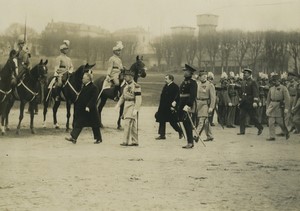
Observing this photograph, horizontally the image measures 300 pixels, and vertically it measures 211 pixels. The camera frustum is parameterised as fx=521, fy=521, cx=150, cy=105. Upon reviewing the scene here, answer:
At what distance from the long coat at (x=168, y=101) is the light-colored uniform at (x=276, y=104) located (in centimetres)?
275

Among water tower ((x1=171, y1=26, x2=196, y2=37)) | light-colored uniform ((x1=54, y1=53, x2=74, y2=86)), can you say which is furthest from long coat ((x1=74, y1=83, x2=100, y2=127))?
water tower ((x1=171, y1=26, x2=196, y2=37))

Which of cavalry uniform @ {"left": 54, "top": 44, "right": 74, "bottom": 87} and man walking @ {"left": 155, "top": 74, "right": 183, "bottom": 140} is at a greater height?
cavalry uniform @ {"left": 54, "top": 44, "right": 74, "bottom": 87}

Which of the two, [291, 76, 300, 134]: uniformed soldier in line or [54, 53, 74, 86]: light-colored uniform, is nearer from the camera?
[54, 53, 74, 86]: light-colored uniform

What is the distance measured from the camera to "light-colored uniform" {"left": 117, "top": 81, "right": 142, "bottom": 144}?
12.4 m

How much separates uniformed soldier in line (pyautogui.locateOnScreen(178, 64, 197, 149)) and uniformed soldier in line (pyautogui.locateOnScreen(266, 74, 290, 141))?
→ 3.10 m

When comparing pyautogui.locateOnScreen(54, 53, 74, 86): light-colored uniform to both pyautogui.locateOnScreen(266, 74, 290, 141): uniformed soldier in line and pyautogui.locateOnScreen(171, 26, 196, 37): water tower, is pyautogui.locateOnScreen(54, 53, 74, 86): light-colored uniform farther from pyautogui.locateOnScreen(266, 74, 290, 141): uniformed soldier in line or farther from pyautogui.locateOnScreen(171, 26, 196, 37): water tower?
pyautogui.locateOnScreen(171, 26, 196, 37): water tower

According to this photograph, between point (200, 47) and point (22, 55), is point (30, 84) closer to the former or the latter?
point (22, 55)

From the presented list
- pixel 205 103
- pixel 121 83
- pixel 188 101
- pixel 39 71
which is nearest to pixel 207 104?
pixel 205 103

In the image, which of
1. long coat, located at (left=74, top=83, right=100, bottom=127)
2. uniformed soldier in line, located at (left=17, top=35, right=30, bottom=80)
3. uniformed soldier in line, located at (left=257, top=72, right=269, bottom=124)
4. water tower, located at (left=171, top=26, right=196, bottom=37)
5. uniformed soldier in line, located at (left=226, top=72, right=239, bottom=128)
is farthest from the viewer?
water tower, located at (left=171, top=26, right=196, bottom=37)

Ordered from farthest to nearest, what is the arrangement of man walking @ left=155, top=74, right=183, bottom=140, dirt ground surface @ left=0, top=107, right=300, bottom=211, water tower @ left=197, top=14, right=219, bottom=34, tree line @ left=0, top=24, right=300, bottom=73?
tree line @ left=0, top=24, right=300, bottom=73
water tower @ left=197, top=14, right=219, bottom=34
man walking @ left=155, top=74, right=183, bottom=140
dirt ground surface @ left=0, top=107, right=300, bottom=211

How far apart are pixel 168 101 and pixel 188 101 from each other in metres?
1.40

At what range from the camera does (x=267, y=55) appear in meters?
36.6

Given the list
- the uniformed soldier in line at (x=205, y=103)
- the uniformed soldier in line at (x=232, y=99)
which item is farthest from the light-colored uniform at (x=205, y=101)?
the uniformed soldier in line at (x=232, y=99)

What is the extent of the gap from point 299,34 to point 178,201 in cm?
2301
